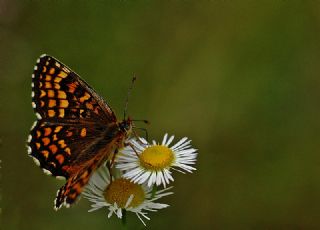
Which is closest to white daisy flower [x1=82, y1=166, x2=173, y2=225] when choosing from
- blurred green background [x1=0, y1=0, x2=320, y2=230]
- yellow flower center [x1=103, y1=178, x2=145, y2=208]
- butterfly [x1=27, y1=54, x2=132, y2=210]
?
yellow flower center [x1=103, y1=178, x2=145, y2=208]

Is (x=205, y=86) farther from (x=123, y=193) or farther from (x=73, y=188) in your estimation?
(x=73, y=188)

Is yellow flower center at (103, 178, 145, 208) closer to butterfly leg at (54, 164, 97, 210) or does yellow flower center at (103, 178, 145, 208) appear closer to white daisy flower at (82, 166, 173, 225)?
white daisy flower at (82, 166, 173, 225)

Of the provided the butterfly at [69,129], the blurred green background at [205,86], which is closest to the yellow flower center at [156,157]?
the butterfly at [69,129]

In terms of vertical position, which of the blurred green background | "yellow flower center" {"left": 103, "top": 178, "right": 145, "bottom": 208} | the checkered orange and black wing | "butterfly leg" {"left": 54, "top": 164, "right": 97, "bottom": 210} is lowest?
"butterfly leg" {"left": 54, "top": 164, "right": 97, "bottom": 210}

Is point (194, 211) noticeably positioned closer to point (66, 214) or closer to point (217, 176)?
point (217, 176)

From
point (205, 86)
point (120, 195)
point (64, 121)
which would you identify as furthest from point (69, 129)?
point (205, 86)
